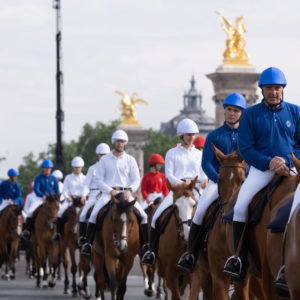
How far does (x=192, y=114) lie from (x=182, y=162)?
165 metres

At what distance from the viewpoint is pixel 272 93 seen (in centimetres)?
858

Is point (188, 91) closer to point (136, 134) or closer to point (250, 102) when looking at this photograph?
point (136, 134)

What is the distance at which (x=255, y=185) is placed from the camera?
8.54m

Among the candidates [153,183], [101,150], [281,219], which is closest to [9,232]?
[153,183]

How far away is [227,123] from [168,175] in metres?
2.60

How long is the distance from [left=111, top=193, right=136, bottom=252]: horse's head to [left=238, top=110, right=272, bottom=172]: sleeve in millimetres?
5616

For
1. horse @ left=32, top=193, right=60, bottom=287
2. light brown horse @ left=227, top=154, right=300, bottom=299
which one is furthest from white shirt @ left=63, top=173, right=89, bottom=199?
light brown horse @ left=227, top=154, right=300, bottom=299

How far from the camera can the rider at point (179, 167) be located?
13.0 metres

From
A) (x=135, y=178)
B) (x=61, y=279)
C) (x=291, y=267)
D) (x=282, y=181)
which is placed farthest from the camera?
(x=61, y=279)

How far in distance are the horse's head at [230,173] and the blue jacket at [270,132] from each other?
101 cm

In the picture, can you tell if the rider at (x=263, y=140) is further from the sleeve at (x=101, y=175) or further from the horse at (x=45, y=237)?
the horse at (x=45, y=237)

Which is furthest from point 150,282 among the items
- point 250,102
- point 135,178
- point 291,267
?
point 250,102

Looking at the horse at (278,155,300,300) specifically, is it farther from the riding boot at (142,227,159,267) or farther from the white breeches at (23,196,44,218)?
the white breeches at (23,196,44,218)

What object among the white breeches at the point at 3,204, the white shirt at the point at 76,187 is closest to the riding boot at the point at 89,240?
the white shirt at the point at 76,187
